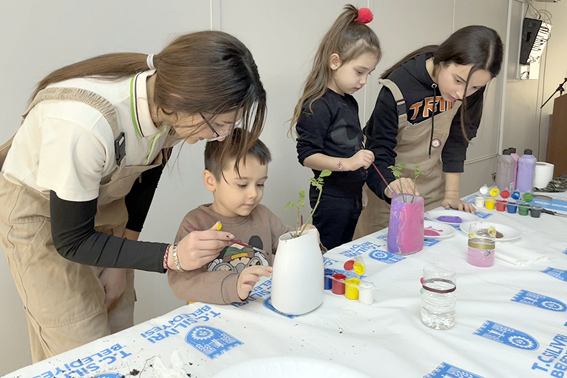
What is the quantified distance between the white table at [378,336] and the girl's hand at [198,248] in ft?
0.35

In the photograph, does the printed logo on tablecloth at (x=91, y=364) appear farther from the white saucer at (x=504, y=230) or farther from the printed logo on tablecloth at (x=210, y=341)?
the white saucer at (x=504, y=230)

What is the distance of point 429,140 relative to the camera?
1.93m

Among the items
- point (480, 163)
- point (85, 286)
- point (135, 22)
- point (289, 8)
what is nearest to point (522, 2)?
point (480, 163)

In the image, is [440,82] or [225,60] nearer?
[225,60]

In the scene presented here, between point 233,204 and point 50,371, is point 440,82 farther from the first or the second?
point 50,371

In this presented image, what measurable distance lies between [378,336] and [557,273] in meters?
0.62

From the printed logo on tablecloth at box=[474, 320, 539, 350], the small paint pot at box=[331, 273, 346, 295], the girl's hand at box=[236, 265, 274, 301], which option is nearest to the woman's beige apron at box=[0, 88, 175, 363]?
the girl's hand at box=[236, 265, 274, 301]

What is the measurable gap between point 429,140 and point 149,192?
1209 mm

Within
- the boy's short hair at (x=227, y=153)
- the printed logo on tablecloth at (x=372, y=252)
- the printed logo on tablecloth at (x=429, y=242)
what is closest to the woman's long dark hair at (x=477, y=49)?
the printed logo on tablecloth at (x=429, y=242)

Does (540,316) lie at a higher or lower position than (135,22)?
lower

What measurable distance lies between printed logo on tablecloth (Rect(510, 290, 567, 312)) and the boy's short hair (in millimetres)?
714

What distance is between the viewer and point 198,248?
92 centimetres

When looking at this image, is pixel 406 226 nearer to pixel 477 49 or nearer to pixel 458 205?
pixel 458 205

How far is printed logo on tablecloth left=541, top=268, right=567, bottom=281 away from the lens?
3.71ft
